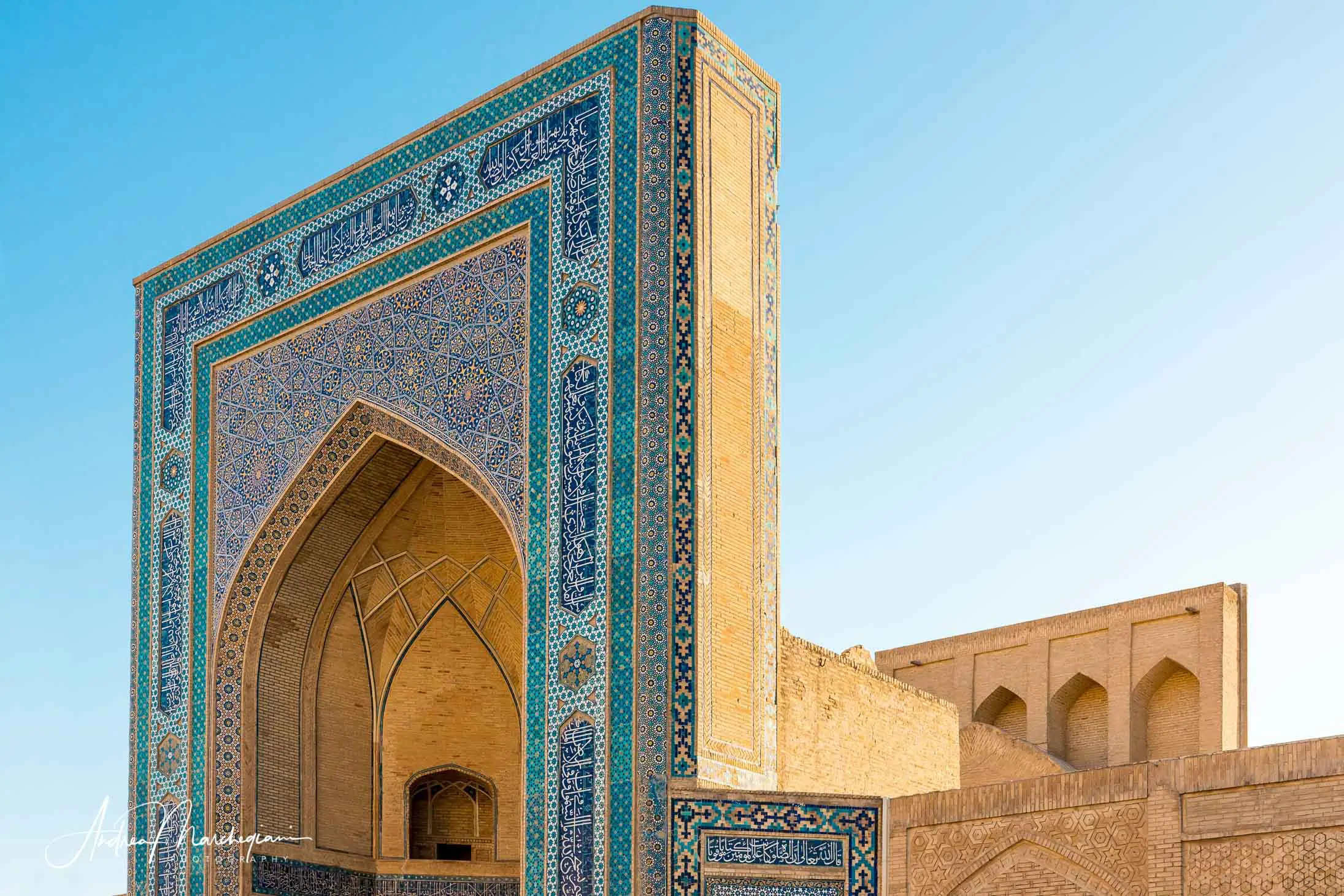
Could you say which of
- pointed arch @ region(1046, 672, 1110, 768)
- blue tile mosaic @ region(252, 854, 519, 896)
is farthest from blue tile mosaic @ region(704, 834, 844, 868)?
pointed arch @ region(1046, 672, 1110, 768)

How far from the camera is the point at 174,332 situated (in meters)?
10.2

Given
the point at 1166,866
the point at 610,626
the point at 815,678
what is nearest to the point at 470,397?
the point at 610,626

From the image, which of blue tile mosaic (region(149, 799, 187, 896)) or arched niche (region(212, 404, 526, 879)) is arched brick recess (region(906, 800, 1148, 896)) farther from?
blue tile mosaic (region(149, 799, 187, 896))

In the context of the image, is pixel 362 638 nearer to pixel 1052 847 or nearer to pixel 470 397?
pixel 470 397

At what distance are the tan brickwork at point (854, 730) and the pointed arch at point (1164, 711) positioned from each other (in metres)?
3.27

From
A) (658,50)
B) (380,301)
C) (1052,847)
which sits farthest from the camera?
(380,301)

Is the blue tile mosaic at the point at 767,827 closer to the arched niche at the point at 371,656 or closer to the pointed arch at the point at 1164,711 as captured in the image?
the arched niche at the point at 371,656

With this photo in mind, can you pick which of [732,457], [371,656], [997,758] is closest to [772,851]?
[732,457]

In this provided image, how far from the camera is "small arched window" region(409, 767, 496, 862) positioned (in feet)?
33.8

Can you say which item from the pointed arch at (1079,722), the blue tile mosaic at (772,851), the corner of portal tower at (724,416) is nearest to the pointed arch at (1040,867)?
the blue tile mosaic at (772,851)

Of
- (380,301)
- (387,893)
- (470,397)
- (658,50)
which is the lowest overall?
(387,893)

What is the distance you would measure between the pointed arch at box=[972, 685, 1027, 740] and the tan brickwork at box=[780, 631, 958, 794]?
392cm

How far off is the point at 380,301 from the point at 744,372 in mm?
2180

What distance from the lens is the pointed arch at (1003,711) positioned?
47.4ft
